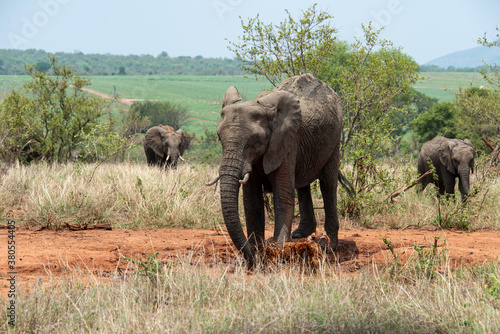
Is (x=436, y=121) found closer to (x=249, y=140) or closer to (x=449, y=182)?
(x=449, y=182)

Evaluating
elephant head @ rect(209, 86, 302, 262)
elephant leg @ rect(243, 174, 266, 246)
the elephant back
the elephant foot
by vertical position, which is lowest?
the elephant foot

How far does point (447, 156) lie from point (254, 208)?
8121mm

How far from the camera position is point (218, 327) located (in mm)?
4141

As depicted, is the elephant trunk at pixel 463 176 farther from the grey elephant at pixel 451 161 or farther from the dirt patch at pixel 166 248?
the dirt patch at pixel 166 248

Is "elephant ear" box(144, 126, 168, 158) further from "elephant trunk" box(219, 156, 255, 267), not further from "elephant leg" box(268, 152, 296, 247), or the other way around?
"elephant trunk" box(219, 156, 255, 267)

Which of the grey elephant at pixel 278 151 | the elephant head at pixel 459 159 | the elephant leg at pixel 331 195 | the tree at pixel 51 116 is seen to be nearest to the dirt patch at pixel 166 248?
the elephant leg at pixel 331 195

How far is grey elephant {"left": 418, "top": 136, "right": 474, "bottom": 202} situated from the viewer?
12.6 metres

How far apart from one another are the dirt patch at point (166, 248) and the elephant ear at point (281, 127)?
3.86ft

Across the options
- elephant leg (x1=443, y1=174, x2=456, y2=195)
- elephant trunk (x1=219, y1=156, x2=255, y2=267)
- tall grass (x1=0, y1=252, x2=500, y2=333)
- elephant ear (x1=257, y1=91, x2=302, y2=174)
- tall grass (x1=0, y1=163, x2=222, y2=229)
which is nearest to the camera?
tall grass (x1=0, y1=252, x2=500, y2=333)

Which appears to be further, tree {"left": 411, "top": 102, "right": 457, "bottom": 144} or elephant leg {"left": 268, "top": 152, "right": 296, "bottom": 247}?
tree {"left": 411, "top": 102, "right": 457, "bottom": 144}

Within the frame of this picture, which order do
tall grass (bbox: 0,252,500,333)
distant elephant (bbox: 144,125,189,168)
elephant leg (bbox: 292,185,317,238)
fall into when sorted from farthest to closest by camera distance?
distant elephant (bbox: 144,125,189,168), elephant leg (bbox: 292,185,317,238), tall grass (bbox: 0,252,500,333)

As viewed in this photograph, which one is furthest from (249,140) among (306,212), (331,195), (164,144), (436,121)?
(436,121)

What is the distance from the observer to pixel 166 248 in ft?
24.3

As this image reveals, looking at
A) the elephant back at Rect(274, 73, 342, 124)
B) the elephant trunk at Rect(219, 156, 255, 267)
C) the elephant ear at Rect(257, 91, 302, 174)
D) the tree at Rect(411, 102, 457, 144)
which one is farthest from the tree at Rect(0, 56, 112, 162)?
the tree at Rect(411, 102, 457, 144)
